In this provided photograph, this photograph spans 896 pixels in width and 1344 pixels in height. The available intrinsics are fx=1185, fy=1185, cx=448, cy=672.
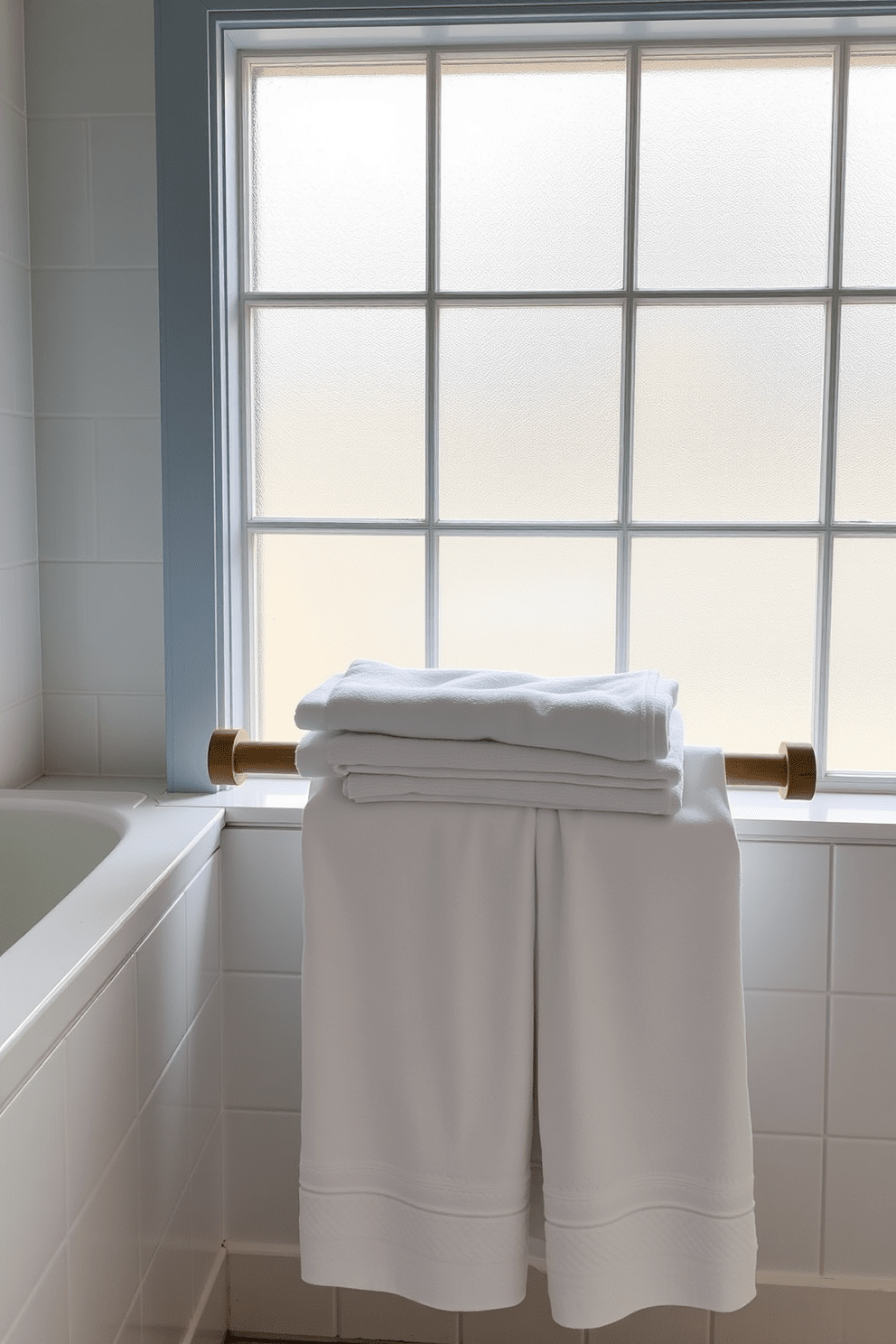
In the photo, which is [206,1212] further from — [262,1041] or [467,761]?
[467,761]

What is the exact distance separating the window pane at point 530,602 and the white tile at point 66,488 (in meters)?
0.48

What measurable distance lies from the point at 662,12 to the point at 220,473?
0.77m

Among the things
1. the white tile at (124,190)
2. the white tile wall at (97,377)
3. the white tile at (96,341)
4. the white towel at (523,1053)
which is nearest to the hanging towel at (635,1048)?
the white towel at (523,1053)

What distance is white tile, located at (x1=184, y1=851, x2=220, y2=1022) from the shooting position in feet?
4.31

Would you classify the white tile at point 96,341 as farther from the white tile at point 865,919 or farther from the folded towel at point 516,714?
the white tile at point 865,919

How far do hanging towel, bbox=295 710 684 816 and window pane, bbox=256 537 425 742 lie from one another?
43 centimetres

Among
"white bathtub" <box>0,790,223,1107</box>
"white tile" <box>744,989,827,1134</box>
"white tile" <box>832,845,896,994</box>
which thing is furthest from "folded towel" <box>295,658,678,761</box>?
"white tile" <box>744,989,827,1134</box>

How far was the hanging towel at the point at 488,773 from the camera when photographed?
1143 mm

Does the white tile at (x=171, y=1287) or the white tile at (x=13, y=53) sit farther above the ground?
the white tile at (x=13, y=53)

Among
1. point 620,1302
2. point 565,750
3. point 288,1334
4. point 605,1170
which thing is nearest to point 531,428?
point 565,750

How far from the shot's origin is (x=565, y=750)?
45.2 inches

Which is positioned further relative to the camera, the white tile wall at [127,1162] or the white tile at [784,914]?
the white tile at [784,914]

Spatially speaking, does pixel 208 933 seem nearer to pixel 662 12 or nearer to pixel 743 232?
pixel 743 232

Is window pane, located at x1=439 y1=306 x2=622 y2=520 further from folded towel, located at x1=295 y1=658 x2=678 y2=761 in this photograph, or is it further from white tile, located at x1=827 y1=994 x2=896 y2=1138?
white tile, located at x1=827 y1=994 x2=896 y2=1138
